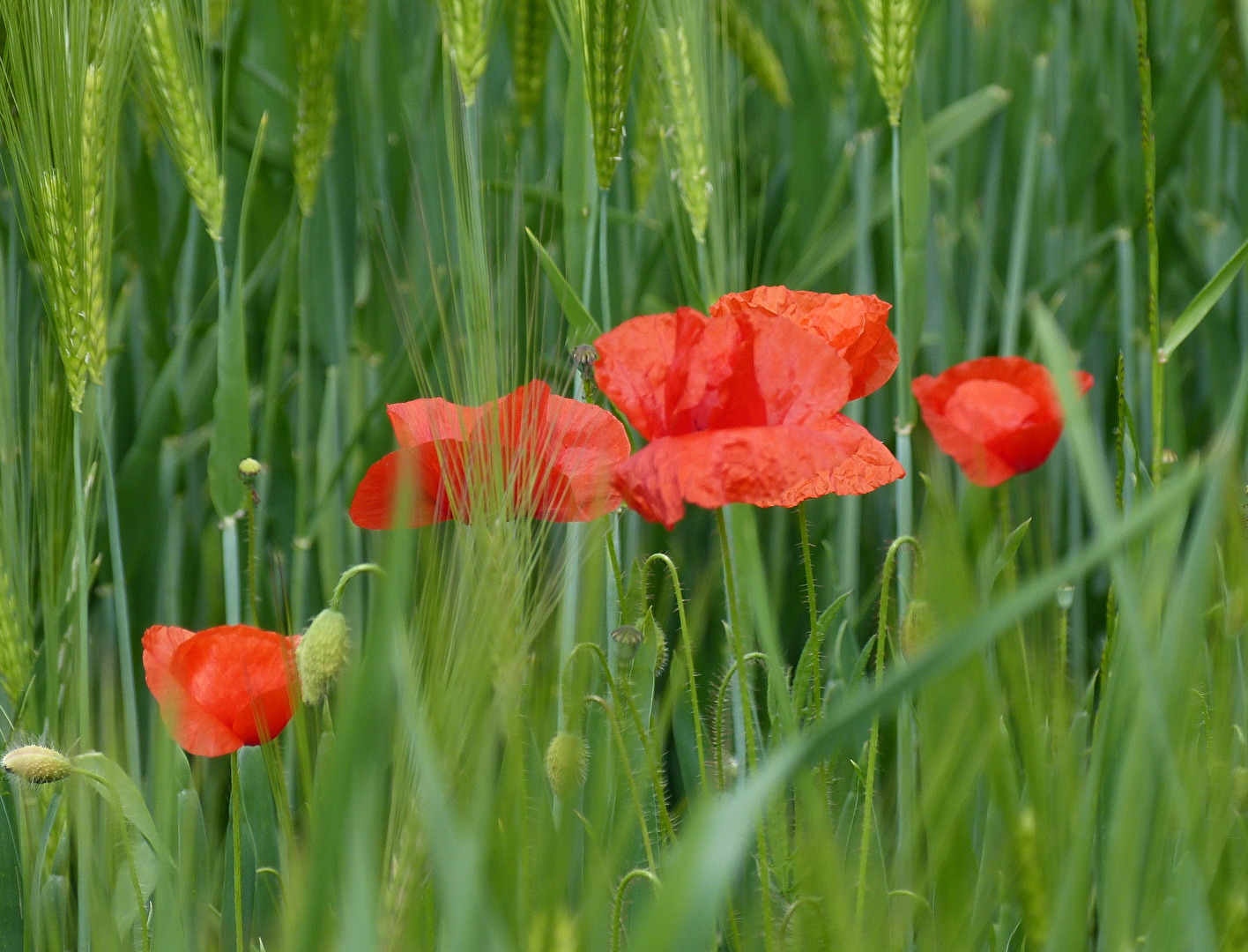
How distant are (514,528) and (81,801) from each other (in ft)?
0.71

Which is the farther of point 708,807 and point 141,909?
point 141,909

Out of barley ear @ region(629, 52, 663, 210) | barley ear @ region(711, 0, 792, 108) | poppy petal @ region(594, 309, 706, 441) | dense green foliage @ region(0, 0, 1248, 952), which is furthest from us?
barley ear @ region(711, 0, 792, 108)

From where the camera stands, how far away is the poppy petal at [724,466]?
36 cm

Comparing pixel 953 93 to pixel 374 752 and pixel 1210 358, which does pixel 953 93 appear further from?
pixel 374 752

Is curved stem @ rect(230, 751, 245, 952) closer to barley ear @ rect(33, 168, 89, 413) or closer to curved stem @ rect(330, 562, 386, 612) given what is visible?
curved stem @ rect(330, 562, 386, 612)

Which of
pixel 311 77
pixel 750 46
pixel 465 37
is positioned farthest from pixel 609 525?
pixel 750 46

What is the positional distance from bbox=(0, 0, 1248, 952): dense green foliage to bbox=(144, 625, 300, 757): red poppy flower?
0.06ft

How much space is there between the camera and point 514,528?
404 mm

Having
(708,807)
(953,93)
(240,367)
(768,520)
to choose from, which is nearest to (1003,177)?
(953,93)

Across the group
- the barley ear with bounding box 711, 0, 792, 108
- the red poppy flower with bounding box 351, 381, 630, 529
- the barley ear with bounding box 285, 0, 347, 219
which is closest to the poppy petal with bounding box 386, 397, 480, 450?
the red poppy flower with bounding box 351, 381, 630, 529

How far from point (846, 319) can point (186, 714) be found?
0.32 metres

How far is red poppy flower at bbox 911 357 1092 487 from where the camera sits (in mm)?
679

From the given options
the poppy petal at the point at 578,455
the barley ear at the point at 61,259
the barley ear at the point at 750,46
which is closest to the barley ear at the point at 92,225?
the barley ear at the point at 61,259

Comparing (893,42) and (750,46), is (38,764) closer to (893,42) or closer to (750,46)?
(893,42)
